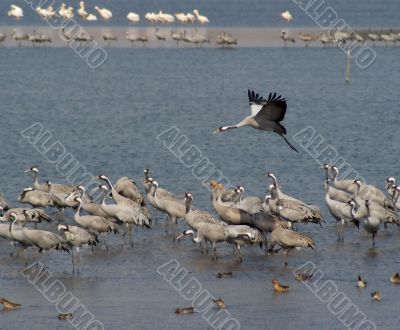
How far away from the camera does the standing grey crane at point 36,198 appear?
2492 centimetres

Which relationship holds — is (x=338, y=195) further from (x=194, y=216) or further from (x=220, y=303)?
(x=220, y=303)

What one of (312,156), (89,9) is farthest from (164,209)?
(89,9)

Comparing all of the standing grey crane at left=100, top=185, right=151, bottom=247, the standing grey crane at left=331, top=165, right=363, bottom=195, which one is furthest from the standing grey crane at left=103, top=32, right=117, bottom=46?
the standing grey crane at left=100, top=185, right=151, bottom=247

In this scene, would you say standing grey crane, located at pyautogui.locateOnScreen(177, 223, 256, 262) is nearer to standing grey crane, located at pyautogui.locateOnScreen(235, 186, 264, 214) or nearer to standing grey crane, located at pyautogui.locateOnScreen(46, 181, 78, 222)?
standing grey crane, located at pyautogui.locateOnScreen(235, 186, 264, 214)

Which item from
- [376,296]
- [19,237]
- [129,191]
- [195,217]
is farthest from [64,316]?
[129,191]

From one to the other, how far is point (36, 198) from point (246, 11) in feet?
356

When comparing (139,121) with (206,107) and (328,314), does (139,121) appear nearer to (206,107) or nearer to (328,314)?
(206,107)

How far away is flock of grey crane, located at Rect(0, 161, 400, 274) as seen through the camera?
21.3 meters

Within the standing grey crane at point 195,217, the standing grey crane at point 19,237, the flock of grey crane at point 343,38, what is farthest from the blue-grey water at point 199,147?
A: the flock of grey crane at point 343,38

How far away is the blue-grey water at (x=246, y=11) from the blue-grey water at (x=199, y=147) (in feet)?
104

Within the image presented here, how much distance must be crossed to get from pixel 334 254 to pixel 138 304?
512 cm

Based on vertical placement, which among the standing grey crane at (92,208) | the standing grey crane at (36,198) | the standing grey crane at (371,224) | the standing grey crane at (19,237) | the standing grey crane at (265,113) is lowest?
the standing grey crane at (19,237)

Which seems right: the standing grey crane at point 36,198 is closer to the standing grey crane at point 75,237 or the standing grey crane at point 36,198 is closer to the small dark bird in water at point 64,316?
the standing grey crane at point 75,237

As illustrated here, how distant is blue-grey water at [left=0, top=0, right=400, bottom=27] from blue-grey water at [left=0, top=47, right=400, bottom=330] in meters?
31.6
